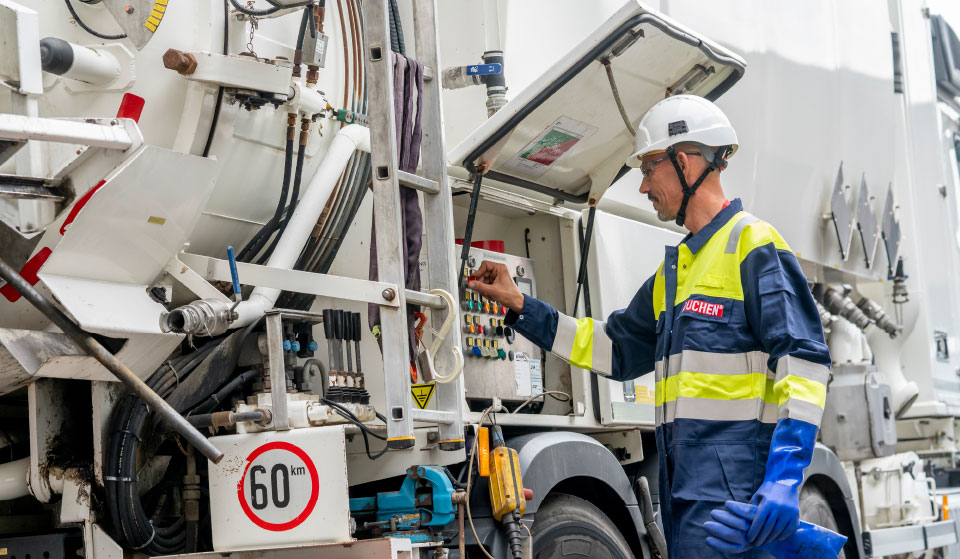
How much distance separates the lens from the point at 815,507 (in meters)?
4.91

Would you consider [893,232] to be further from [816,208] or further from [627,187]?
[627,187]

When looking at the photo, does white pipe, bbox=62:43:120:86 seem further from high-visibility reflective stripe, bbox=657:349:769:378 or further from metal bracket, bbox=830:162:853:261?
metal bracket, bbox=830:162:853:261

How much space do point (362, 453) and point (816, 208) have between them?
3.26m

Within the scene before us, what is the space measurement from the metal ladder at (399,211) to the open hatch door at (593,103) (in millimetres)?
267

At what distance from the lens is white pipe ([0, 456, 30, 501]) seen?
2.86 m

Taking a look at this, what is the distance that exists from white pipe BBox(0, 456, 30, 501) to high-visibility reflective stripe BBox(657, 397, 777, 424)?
5.53ft

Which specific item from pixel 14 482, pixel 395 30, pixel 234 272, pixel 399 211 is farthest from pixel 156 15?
pixel 14 482

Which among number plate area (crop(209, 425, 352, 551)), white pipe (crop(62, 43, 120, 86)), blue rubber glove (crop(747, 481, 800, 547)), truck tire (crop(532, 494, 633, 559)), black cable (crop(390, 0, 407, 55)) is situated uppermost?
black cable (crop(390, 0, 407, 55))

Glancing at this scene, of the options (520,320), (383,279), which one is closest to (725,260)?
(520,320)

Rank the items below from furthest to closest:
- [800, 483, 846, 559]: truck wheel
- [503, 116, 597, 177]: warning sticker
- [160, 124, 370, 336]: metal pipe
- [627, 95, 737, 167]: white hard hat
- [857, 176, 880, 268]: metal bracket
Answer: [857, 176, 880, 268]: metal bracket → [800, 483, 846, 559]: truck wheel → [503, 116, 597, 177]: warning sticker → [627, 95, 737, 167]: white hard hat → [160, 124, 370, 336]: metal pipe

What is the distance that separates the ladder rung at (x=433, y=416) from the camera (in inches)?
112

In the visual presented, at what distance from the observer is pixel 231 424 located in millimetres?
2908

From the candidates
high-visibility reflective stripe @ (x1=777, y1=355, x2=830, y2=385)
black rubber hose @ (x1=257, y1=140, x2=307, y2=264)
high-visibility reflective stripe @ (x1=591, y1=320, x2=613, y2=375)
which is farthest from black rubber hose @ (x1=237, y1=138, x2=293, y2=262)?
high-visibility reflective stripe @ (x1=777, y1=355, x2=830, y2=385)

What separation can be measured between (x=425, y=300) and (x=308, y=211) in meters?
0.50
